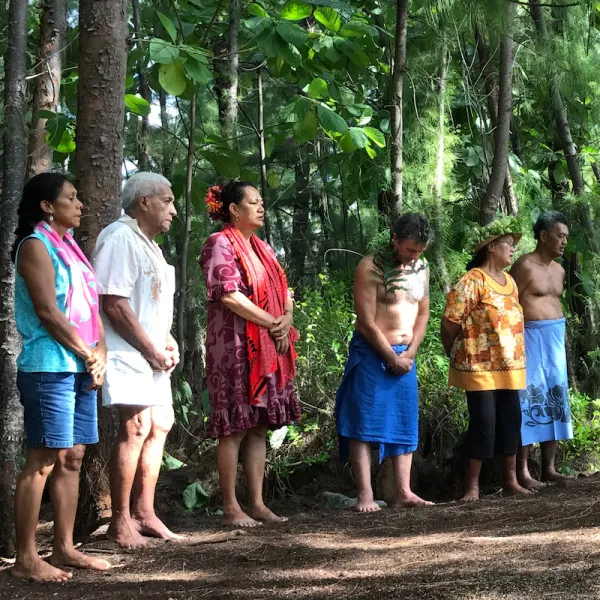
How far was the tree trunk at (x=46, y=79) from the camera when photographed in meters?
6.26

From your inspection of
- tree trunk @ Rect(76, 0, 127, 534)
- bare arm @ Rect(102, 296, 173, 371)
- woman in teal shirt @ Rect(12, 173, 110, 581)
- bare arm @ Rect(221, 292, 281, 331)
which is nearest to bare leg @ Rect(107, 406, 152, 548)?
bare arm @ Rect(102, 296, 173, 371)

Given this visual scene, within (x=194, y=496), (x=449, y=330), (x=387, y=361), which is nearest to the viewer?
(x=387, y=361)

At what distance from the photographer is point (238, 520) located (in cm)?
470

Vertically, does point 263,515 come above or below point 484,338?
below

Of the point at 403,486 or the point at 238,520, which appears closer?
the point at 238,520

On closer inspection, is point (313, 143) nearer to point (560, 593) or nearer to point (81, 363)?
point (81, 363)

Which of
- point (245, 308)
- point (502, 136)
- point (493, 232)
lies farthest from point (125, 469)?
point (502, 136)

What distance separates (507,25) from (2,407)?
4.14m

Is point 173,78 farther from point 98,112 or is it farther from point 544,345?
point 544,345

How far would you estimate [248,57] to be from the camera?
764cm

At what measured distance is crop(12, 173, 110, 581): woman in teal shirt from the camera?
3510mm

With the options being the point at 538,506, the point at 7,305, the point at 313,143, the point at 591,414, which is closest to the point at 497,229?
the point at 538,506

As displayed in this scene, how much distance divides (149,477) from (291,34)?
2506 millimetres

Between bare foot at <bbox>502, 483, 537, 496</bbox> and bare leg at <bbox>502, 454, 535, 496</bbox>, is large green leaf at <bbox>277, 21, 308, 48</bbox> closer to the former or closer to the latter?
bare leg at <bbox>502, 454, 535, 496</bbox>
